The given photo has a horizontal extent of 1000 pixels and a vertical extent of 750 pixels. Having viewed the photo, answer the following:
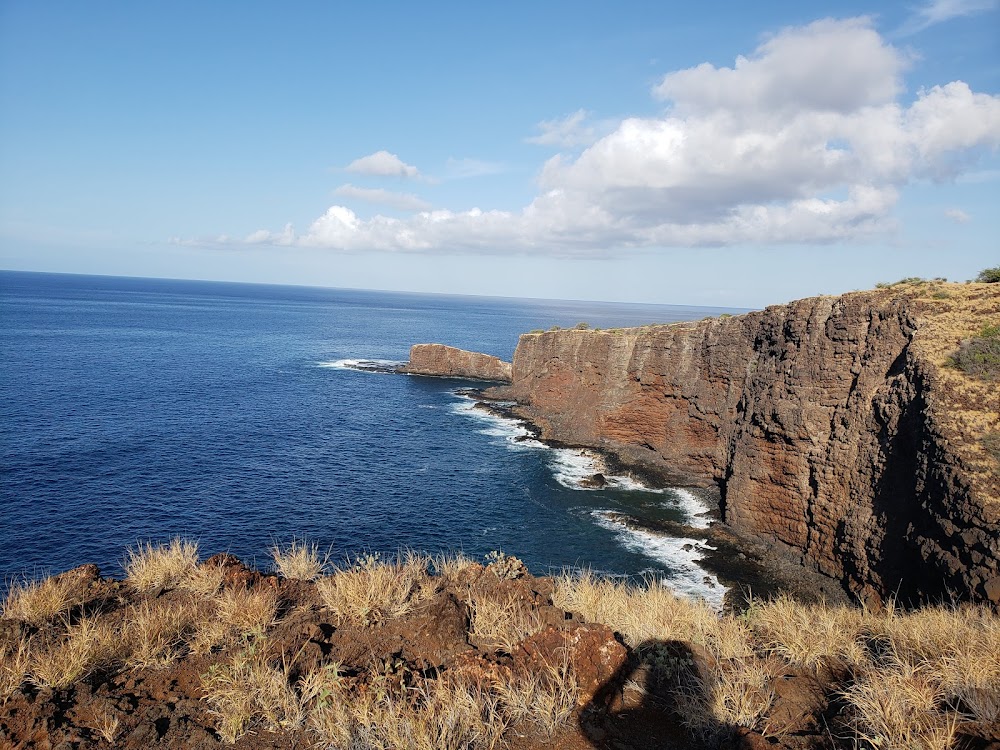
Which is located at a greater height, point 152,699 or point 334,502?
point 152,699

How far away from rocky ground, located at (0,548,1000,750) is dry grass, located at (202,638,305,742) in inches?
1.0

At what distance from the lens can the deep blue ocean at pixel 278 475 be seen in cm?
3030

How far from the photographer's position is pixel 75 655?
775cm

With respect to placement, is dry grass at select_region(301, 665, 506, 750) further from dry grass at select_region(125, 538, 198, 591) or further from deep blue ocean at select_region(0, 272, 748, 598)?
deep blue ocean at select_region(0, 272, 748, 598)

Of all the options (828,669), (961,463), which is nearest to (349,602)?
(828,669)

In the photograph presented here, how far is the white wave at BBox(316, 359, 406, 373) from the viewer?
87000mm

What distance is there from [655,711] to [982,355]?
2543cm

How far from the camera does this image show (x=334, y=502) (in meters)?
35.9

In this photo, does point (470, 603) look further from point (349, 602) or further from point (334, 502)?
point (334, 502)

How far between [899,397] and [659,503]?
55.2 ft

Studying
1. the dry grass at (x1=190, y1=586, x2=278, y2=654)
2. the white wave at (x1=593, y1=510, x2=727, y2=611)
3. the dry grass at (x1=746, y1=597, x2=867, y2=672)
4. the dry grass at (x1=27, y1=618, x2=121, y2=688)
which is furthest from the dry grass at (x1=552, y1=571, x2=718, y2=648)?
the white wave at (x1=593, y1=510, x2=727, y2=611)

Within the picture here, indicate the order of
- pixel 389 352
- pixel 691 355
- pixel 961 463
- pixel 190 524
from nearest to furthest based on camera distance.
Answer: pixel 961 463, pixel 190 524, pixel 691 355, pixel 389 352

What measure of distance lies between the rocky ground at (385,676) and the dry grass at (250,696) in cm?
2

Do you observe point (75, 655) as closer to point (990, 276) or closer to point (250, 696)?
point (250, 696)
